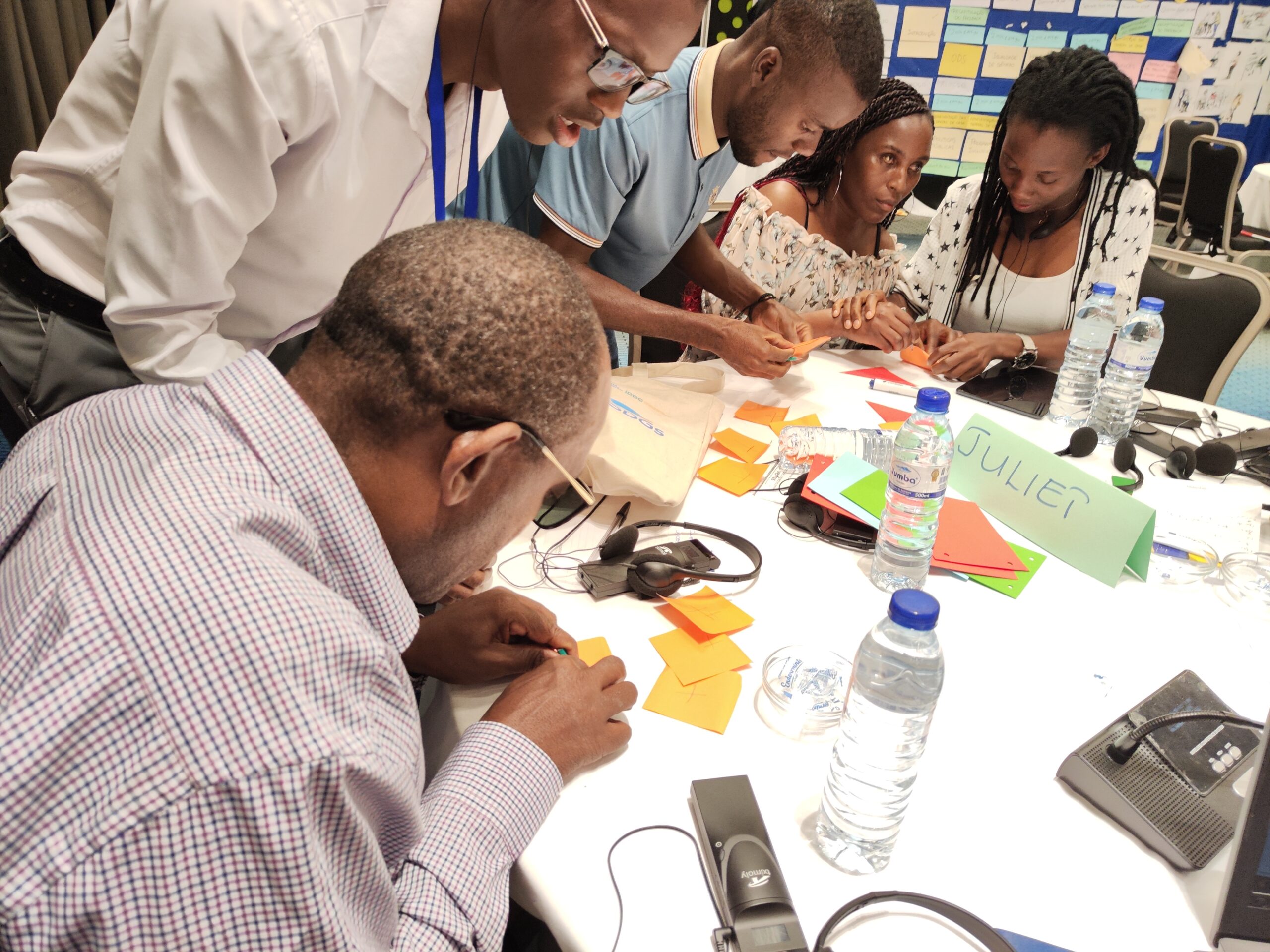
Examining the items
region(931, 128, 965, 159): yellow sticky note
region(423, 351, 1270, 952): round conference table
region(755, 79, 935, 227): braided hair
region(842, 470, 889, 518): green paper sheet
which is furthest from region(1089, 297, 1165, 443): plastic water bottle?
region(931, 128, 965, 159): yellow sticky note

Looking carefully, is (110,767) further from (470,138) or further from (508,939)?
(470,138)

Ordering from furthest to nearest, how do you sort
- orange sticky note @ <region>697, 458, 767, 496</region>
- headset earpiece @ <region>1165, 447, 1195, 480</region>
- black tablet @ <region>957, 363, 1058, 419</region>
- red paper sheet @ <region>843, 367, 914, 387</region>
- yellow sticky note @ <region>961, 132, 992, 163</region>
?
yellow sticky note @ <region>961, 132, 992, 163</region> < red paper sheet @ <region>843, 367, 914, 387</region> < black tablet @ <region>957, 363, 1058, 419</region> < headset earpiece @ <region>1165, 447, 1195, 480</region> < orange sticky note @ <region>697, 458, 767, 496</region>

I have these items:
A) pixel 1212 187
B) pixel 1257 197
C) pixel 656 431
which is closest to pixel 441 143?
pixel 656 431

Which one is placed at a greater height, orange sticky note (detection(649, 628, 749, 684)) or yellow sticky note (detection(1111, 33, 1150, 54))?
yellow sticky note (detection(1111, 33, 1150, 54))

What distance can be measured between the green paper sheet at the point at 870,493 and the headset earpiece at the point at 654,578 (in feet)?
1.15

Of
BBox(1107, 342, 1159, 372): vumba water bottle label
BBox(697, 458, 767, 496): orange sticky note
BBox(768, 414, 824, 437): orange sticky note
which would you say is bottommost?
BBox(697, 458, 767, 496): orange sticky note

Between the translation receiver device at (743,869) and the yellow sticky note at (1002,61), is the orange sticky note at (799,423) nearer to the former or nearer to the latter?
the translation receiver device at (743,869)

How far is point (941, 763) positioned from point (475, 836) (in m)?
0.52

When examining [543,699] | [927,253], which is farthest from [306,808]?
[927,253]

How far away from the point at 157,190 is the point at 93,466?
0.51 m

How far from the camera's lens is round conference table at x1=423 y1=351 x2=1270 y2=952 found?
0.76m

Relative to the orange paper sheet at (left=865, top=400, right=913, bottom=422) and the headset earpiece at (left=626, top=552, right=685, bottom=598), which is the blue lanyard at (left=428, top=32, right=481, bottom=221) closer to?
the headset earpiece at (left=626, top=552, right=685, bottom=598)

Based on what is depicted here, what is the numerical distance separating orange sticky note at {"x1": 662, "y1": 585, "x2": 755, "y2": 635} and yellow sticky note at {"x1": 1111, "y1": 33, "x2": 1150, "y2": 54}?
5042mm

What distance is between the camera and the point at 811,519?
1.36 metres
